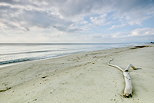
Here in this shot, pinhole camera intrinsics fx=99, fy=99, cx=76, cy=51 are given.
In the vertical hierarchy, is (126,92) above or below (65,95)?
above

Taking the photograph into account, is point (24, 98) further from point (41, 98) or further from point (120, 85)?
point (120, 85)

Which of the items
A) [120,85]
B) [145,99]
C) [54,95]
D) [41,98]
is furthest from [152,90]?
[41,98]

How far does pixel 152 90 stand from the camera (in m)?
3.03

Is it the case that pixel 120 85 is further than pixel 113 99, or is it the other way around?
pixel 120 85

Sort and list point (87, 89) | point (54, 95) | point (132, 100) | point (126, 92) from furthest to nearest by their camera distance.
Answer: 1. point (87, 89)
2. point (54, 95)
3. point (126, 92)
4. point (132, 100)

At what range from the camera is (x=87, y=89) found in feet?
10.8

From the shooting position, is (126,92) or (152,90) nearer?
(126,92)

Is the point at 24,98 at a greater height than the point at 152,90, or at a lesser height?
lesser

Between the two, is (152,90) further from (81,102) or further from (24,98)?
(24,98)

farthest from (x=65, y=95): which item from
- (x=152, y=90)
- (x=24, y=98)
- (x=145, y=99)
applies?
(x=152, y=90)

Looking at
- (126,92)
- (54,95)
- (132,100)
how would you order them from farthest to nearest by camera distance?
(54,95) → (126,92) → (132,100)

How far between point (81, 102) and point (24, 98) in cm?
175

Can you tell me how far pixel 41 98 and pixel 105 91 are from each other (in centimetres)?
195

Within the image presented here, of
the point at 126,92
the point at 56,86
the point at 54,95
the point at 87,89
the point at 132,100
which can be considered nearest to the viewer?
the point at 132,100
